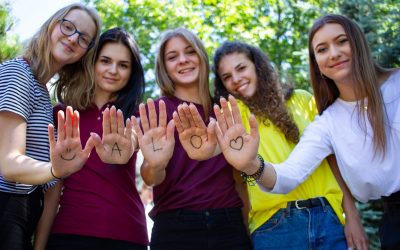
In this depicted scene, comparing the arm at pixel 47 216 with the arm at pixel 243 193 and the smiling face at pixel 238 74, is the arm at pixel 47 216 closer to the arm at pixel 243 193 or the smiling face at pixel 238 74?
the arm at pixel 243 193

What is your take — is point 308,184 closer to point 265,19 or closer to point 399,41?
point 399,41

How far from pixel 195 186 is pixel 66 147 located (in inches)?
37.4

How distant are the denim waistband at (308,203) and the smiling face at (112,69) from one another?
1.56 m

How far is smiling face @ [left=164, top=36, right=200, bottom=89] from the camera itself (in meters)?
3.14

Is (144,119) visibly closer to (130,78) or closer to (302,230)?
(130,78)

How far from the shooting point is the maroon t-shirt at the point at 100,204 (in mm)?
2674

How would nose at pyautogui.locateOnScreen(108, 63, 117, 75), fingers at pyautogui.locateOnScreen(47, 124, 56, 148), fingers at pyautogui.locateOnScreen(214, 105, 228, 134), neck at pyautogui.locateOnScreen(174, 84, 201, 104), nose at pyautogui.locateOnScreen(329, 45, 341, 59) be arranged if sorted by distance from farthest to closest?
neck at pyautogui.locateOnScreen(174, 84, 201, 104) < nose at pyautogui.locateOnScreen(108, 63, 117, 75) < nose at pyautogui.locateOnScreen(329, 45, 341, 59) < fingers at pyautogui.locateOnScreen(214, 105, 228, 134) < fingers at pyautogui.locateOnScreen(47, 124, 56, 148)

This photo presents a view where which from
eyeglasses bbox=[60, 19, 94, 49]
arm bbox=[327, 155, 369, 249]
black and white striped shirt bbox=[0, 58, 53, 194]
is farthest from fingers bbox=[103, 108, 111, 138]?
arm bbox=[327, 155, 369, 249]

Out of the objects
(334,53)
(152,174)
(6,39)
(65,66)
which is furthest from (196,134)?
(6,39)

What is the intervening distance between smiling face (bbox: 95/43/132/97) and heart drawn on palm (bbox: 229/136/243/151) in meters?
1.20

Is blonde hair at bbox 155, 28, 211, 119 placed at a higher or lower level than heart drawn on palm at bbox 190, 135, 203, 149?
higher

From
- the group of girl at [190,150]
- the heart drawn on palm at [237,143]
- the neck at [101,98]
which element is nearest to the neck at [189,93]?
the group of girl at [190,150]

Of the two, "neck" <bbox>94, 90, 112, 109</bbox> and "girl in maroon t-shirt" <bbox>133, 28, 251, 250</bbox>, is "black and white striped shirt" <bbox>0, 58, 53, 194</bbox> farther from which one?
"girl in maroon t-shirt" <bbox>133, 28, 251, 250</bbox>

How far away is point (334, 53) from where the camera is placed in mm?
2779
